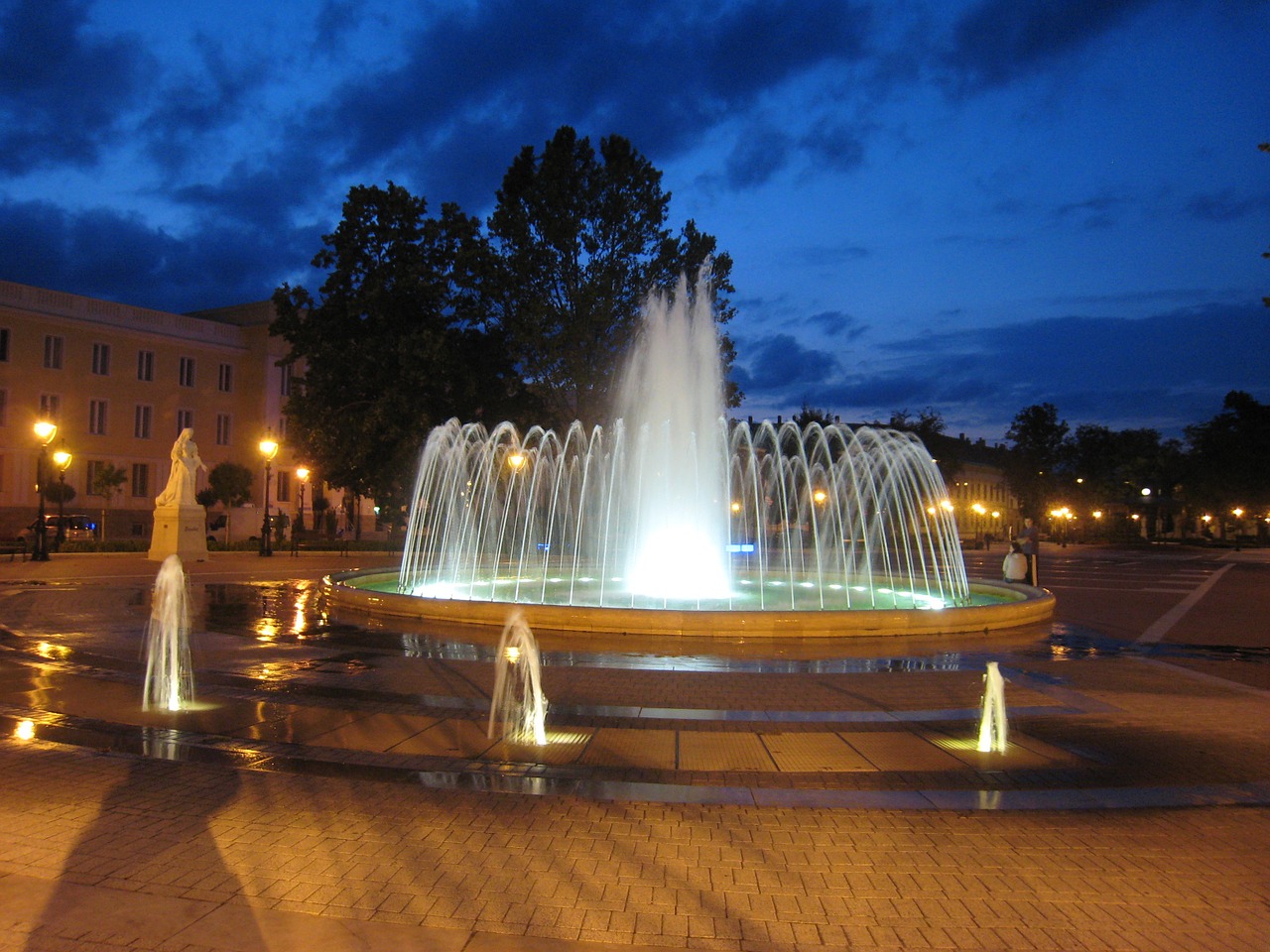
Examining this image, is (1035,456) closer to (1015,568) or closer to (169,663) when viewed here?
(1015,568)

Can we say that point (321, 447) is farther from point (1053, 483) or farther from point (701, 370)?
point (1053, 483)

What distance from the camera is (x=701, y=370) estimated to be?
23.7m

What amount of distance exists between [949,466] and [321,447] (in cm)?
6960

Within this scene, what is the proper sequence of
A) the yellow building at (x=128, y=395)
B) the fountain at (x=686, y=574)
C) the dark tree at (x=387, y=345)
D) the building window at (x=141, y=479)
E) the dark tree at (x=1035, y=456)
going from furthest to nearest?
the dark tree at (x=1035, y=456) < the building window at (x=141, y=479) < the yellow building at (x=128, y=395) < the dark tree at (x=387, y=345) < the fountain at (x=686, y=574)

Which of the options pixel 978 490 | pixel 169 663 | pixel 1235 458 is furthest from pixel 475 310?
pixel 978 490

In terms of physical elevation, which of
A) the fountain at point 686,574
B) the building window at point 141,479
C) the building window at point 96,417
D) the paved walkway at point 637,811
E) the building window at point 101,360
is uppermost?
the building window at point 101,360

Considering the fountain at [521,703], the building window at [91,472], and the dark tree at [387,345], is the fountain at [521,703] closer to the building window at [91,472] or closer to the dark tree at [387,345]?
the dark tree at [387,345]

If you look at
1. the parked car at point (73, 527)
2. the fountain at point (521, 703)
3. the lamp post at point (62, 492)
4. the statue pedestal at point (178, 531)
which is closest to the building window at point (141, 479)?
the parked car at point (73, 527)

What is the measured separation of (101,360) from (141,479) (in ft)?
22.7

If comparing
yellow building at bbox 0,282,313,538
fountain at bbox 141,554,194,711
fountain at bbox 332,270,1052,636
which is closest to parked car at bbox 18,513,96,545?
yellow building at bbox 0,282,313,538

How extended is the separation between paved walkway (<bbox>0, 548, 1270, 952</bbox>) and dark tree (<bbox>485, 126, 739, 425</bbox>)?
2642cm

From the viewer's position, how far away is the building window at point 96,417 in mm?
49969

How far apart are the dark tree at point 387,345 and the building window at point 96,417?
17570 mm

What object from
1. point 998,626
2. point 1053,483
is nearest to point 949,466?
point 1053,483
